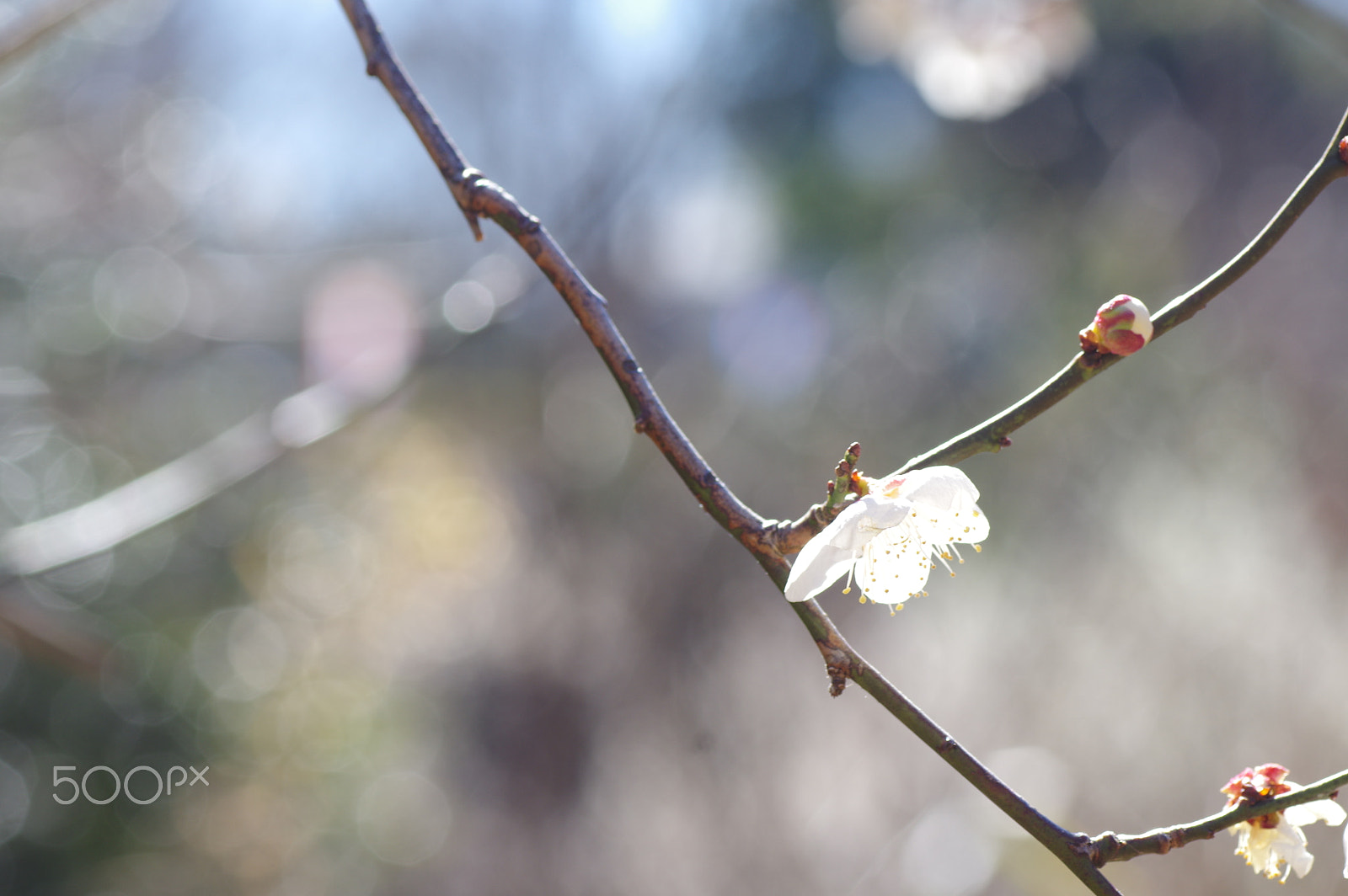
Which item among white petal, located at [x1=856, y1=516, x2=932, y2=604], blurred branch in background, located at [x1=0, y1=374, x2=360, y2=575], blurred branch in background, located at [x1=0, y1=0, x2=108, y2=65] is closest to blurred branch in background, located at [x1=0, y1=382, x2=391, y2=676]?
blurred branch in background, located at [x1=0, y1=374, x2=360, y2=575]

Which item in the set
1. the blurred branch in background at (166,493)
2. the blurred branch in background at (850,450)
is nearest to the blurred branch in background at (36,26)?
the blurred branch in background at (166,493)

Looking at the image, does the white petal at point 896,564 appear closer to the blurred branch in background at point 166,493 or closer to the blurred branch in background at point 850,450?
the blurred branch in background at point 850,450

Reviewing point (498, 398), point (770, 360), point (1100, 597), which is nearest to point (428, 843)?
point (498, 398)

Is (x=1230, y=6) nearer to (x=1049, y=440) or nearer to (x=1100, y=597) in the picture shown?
(x=1049, y=440)

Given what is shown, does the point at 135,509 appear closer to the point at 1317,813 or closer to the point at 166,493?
the point at 166,493

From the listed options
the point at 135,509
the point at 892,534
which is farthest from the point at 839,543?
the point at 135,509

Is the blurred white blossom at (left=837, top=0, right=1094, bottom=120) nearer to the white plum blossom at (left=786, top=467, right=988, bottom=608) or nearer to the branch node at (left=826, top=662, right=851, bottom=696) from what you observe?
the white plum blossom at (left=786, top=467, right=988, bottom=608)
